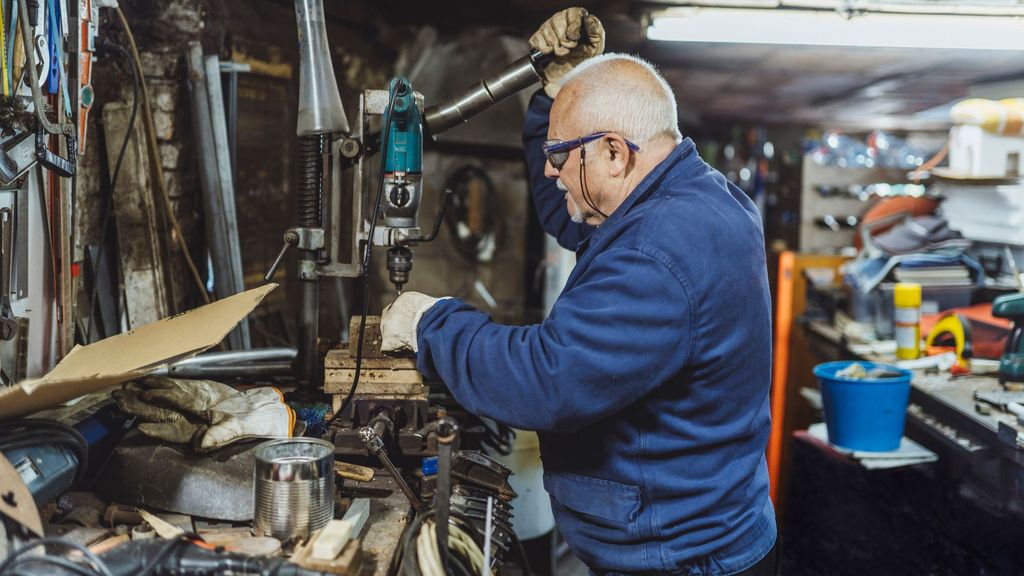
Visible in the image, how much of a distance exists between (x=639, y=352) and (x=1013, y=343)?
210cm

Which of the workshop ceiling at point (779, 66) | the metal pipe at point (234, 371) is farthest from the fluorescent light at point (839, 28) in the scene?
the metal pipe at point (234, 371)

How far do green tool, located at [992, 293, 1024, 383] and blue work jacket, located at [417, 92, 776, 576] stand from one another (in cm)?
159

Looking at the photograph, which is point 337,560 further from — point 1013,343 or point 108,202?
point 1013,343

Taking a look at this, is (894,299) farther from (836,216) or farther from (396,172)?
(396,172)

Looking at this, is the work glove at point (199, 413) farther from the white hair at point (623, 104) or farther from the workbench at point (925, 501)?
the workbench at point (925, 501)

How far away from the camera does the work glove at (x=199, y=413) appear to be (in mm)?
1666

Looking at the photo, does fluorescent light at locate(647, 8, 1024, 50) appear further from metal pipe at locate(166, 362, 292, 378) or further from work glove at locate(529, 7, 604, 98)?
metal pipe at locate(166, 362, 292, 378)

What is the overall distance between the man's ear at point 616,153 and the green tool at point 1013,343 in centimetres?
191

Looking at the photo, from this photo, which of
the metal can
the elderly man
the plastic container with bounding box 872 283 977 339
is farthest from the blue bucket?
the metal can

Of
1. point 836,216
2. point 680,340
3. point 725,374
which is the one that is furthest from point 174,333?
point 836,216

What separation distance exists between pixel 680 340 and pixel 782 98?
22.7 ft

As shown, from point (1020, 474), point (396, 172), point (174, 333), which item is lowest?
point (1020, 474)

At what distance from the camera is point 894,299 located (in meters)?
3.66

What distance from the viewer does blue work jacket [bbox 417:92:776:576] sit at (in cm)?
150
